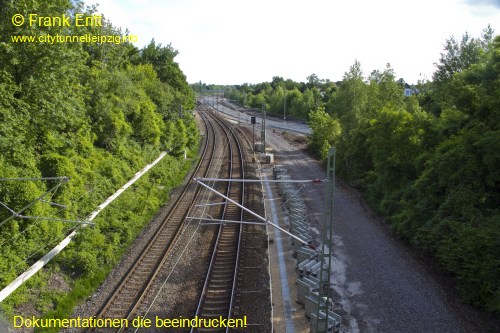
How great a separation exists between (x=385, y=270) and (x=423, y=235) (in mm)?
2137

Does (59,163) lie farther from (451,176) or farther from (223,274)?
(451,176)

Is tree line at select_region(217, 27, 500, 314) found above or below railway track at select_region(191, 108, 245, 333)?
above

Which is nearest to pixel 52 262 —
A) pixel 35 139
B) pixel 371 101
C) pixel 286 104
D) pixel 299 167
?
pixel 35 139

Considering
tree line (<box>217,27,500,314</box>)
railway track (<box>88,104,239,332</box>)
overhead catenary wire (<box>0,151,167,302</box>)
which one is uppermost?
tree line (<box>217,27,500,314</box>)

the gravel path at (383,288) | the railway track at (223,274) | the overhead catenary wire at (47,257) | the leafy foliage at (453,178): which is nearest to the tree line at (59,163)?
the overhead catenary wire at (47,257)

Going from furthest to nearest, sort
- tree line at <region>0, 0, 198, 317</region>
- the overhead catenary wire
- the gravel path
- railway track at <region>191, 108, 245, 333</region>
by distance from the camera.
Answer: tree line at <region>0, 0, 198, 317</region>
railway track at <region>191, 108, 245, 333</region>
the gravel path
the overhead catenary wire

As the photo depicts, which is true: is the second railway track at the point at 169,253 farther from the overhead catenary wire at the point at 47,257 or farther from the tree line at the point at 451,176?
the tree line at the point at 451,176

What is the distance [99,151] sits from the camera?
→ 20453 mm

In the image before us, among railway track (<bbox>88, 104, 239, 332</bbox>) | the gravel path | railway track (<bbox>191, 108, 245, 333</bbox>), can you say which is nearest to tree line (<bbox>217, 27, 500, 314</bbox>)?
the gravel path

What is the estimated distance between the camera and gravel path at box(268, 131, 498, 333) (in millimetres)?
11547

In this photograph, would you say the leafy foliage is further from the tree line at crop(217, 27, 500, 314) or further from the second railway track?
the second railway track

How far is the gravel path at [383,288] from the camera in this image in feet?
37.9

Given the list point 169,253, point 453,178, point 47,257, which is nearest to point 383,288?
point 453,178

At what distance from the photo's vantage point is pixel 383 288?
44.2 ft
